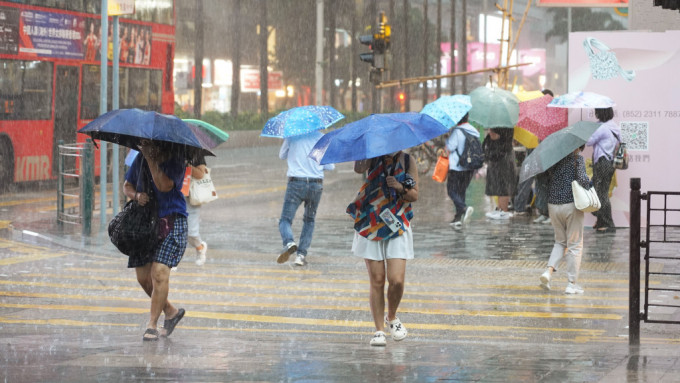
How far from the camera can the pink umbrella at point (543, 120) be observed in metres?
16.3

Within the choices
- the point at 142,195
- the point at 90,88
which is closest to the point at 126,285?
the point at 142,195

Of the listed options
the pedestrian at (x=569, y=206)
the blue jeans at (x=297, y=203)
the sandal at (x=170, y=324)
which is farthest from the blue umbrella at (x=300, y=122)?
the sandal at (x=170, y=324)

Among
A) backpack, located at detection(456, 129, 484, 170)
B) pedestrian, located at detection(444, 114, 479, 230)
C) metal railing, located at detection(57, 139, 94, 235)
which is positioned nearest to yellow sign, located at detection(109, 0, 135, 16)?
metal railing, located at detection(57, 139, 94, 235)

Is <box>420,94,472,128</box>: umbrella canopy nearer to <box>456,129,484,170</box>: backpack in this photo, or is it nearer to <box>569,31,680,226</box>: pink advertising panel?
<box>456,129,484,170</box>: backpack

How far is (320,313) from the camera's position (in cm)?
969

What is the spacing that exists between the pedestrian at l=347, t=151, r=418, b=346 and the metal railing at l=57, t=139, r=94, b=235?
772cm

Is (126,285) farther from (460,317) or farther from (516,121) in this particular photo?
(516,121)

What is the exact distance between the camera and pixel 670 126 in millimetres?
15891

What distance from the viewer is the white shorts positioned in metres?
7.95

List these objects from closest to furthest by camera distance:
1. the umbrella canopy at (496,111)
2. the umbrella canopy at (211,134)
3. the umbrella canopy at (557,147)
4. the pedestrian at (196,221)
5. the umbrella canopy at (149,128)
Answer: the umbrella canopy at (149,128) → the umbrella canopy at (211,134) → the umbrella canopy at (557,147) → the pedestrian at (196,221) → the umbrella canopy at (496,111)

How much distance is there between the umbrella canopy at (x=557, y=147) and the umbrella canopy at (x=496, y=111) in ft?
19.5

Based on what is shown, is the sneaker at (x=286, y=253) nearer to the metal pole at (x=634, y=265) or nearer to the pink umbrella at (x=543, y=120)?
the metal pole at (x=634, y=265)

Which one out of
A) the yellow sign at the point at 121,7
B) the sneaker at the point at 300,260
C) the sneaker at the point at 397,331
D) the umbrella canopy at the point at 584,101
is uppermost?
the yellow sign at the point at 121,7

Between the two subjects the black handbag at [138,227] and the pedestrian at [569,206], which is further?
the pedestrian at [569,206]
